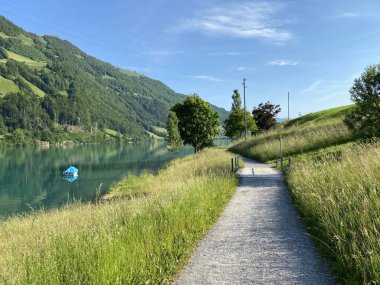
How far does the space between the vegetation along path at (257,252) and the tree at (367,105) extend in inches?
358

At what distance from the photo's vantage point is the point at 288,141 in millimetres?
32500

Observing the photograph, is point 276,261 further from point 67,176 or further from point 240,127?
point 240,127

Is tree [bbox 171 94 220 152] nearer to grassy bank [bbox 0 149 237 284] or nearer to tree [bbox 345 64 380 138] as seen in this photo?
tree [bbox 345 64 380 138]

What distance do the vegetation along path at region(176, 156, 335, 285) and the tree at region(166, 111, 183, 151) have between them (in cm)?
4499

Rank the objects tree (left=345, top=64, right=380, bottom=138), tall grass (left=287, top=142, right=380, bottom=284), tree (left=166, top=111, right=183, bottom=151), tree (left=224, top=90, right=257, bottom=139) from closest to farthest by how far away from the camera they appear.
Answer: tall grass (left=287, top=142, right=380, bottom=284) → tree (left=345, top=64, right=380, bottom=138) → tree (left=166, top=111, right=183, bottom=151) → tree (left=224, top=90, right=257, bottom=139)

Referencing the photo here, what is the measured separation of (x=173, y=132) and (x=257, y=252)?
49681mm

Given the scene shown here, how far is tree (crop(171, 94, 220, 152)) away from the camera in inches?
2336

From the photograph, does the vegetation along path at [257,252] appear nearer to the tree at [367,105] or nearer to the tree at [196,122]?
the tree at [367,105]

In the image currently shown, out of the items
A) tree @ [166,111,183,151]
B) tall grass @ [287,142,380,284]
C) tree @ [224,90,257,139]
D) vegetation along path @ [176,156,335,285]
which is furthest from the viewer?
tree @ [224,90,257,139]

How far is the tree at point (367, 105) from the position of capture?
16719 millimetres

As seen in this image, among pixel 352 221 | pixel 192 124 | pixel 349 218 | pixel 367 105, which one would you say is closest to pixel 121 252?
pixel 352 221

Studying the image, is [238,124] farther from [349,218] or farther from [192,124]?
[349,218]

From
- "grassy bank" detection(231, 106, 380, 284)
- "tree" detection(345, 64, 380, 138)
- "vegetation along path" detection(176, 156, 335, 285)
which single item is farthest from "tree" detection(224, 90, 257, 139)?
"vegetation along path" detection(176, 156, 335, 285)

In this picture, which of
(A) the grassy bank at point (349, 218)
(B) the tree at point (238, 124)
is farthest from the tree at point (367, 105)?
(B) the tree at point (238, 124)
